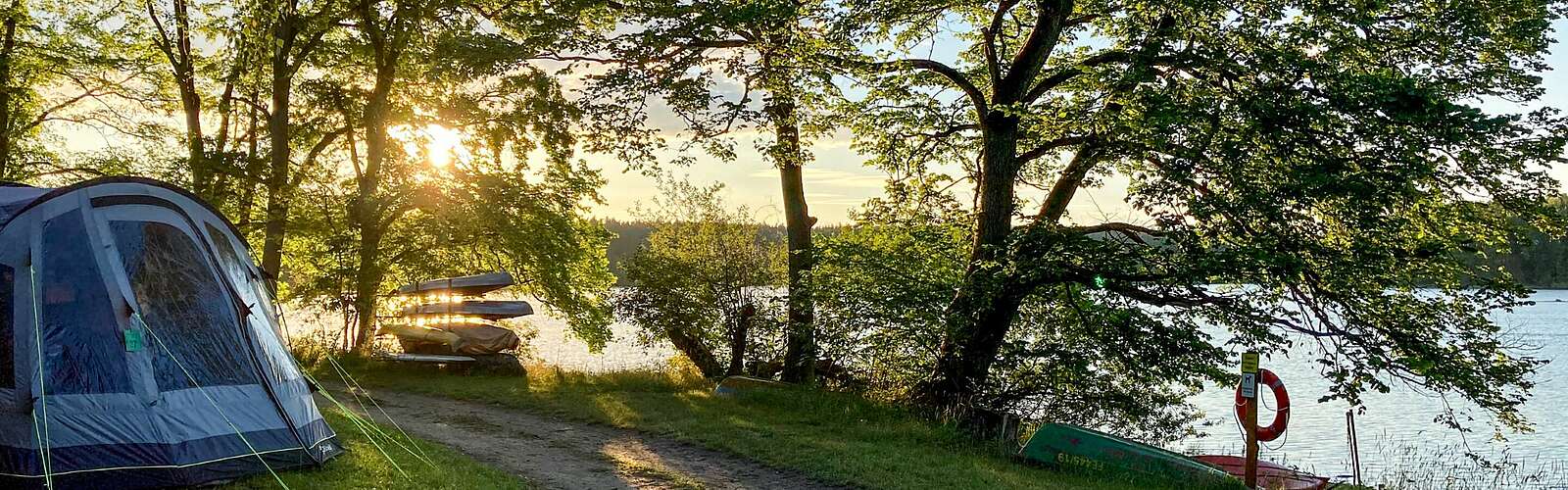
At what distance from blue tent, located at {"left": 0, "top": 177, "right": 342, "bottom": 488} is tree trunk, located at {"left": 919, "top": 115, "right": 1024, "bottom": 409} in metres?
7.65

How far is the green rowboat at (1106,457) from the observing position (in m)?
9.92

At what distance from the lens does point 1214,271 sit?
1089cm

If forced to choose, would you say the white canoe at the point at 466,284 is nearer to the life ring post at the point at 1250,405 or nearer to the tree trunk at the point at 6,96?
the tree trunk at the point at 6,96

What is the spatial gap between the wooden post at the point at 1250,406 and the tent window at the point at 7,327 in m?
9.76


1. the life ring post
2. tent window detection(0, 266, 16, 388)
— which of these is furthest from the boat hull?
the life ring post

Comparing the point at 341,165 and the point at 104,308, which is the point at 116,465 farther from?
the point at 341,165

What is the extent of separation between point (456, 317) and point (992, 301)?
12134 millimetres

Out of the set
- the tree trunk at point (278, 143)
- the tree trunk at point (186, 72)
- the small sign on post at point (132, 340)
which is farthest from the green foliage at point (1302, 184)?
the tree trunk at point (186, 72)

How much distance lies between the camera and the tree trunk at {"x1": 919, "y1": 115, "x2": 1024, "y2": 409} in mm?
12742

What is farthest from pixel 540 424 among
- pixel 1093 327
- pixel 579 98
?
pixel 1093 327

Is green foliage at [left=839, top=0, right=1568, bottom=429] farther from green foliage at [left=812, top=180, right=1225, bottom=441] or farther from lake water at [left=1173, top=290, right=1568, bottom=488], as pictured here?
lake water at [left=1173, top=290, right=1568, bottom=488]

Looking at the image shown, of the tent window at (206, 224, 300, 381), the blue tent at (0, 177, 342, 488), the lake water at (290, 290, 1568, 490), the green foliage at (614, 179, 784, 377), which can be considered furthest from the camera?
the green foliage at (614, 179, 784, 377)

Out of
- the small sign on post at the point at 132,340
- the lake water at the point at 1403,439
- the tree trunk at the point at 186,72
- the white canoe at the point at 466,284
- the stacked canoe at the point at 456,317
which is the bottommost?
the lake water at the point at 1403,439

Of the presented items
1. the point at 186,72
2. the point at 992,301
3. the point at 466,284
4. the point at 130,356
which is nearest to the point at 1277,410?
the point at 992,301
